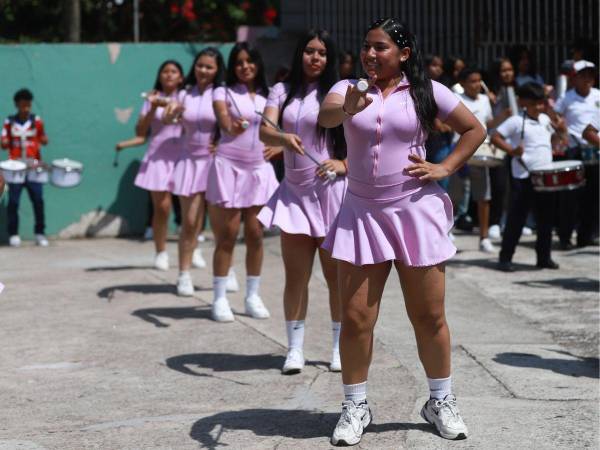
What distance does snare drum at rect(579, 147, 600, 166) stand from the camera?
11859mm

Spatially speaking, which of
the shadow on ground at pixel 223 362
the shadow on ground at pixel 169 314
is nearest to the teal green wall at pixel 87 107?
the shadow on ground at pixel 169 314

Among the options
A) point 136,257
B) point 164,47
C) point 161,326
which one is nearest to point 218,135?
point 161,326

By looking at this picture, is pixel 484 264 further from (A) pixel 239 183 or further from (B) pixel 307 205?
(B) pixel 307 205

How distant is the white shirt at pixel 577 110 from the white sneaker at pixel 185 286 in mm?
4278

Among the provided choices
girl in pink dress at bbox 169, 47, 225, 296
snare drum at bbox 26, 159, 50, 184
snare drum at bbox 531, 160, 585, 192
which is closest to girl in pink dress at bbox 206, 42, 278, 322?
girl in pink dress at bbox 169, 47, 225, 296

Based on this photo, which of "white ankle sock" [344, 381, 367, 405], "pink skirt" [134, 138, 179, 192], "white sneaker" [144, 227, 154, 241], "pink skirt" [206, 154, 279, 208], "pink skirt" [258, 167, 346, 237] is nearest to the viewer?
"white ankle sock" [344, 381, 367, 405]

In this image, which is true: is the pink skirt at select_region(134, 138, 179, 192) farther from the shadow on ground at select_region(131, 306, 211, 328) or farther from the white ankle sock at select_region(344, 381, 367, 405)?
the white ankle sock at select_region(344, 381, 367, 405)

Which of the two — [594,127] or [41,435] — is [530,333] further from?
[41,435]

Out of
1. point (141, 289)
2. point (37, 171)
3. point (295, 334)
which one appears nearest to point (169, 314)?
point (141, 289)

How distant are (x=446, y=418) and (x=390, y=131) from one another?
52.8 inches

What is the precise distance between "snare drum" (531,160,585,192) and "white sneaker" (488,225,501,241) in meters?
2.34

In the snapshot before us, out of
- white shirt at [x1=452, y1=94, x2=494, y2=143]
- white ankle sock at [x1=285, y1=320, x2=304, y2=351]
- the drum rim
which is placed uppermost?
white shirt at [x1=452, y1=94, x2=494, y2=143]

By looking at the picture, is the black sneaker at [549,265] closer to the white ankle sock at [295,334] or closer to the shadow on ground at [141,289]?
the shadow on ground at [141,289]

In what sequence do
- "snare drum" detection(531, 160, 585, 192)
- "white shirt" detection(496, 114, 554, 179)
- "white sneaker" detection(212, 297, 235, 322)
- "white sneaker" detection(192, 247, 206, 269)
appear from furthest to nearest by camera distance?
1. "white sneaker" detection(192, 247, 206, 269)
2. "white shirt" detection(496, 114, 554, 179)
3. "snare drum" detection(531, 160, 585, 192)
4. "white sneaker" detection(212, 297, 235, 322)
